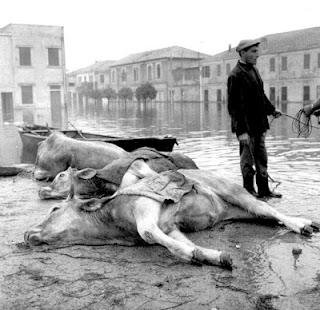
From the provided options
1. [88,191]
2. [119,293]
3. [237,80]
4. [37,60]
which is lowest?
[119,293]

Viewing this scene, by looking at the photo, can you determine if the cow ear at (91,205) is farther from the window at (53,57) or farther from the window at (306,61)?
the window at (306,61)

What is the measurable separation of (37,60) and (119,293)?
42371mm

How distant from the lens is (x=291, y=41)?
2047 inches

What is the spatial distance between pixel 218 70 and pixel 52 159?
53.8 metres

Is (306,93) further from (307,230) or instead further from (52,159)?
(307,230)

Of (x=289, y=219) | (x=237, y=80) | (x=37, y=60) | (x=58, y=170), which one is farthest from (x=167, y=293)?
(x=37, y=60)

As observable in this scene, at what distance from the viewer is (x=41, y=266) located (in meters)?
4.09

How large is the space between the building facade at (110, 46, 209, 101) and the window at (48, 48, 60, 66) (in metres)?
24.4

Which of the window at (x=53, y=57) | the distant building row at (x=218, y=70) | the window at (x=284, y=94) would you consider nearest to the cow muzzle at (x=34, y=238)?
the window at (x=53, y=57)

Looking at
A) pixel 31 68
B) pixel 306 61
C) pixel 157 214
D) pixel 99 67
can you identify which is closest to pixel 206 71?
pixel 306 61

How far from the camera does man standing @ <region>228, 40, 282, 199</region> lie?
21.2ft

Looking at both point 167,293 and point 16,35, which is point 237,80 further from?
point 16,35

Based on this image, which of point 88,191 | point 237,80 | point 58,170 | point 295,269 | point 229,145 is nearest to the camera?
point 295,269

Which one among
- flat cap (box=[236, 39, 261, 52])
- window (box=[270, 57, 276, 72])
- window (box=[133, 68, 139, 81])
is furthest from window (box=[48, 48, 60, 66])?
flat cap (box=[236, 39, 261, 52])
